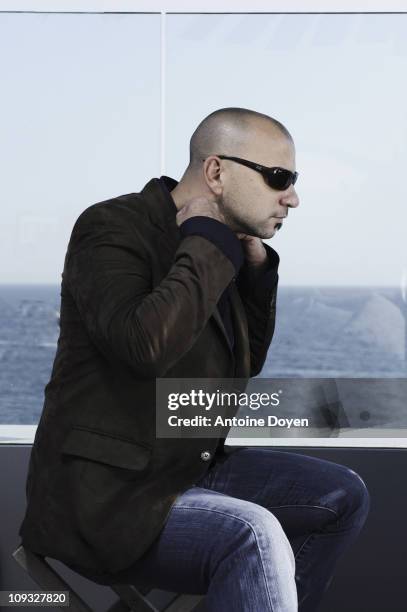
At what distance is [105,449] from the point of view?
1703mm

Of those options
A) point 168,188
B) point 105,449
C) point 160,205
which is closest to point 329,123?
point 168,188

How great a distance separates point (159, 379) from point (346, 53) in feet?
4.85

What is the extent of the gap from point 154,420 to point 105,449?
98 millimetres

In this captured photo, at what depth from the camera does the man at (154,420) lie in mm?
1646

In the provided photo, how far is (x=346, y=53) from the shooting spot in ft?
9.56

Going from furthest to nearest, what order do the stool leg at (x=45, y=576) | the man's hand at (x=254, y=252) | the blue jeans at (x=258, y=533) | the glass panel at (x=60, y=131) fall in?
1. the glass panel at (x=60, y=131)
2. the man's hand at (x=254, y=252)
3. the stool leg at (x=45, y=576)
4. the blue jeans at (x=258, y=533)

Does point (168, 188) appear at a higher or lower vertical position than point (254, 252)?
higher

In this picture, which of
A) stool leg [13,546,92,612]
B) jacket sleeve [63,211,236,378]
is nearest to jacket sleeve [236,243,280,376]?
jacket sleeve [63,211,236,378]

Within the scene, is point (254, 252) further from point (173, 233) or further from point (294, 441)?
point (294, 441)

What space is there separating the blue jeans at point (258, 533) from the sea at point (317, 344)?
894 millimetres

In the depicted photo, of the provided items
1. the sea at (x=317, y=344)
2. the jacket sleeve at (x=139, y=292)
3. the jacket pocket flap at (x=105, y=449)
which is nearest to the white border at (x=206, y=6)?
the sea at (x=317, y=344)

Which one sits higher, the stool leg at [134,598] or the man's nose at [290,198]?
the man's nose at [290,198]

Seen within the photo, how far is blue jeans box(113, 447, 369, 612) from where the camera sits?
160 cm

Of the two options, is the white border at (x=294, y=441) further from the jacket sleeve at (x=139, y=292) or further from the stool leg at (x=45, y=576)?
the jacket sleeve at (x=139, y=292)
